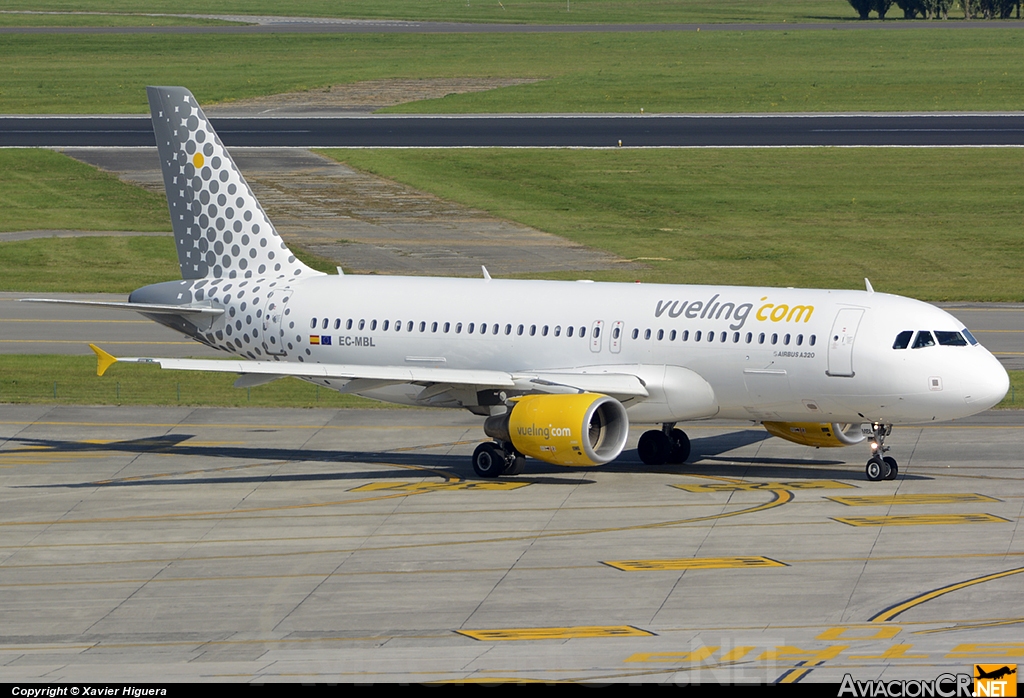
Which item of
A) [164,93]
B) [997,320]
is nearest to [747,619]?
[164,93]

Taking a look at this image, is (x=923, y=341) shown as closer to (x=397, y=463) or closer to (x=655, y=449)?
(x=655, y=449)

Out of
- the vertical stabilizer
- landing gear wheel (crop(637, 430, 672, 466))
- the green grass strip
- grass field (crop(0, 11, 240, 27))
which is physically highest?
grass field (crop(0, 11, 240, 27))

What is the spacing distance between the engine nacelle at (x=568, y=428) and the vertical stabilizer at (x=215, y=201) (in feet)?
35.4

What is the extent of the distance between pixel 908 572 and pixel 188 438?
24.0 meters

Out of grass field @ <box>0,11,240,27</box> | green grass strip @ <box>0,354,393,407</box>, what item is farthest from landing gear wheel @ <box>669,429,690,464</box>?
grass field @ <box>0,11,240,27</box>

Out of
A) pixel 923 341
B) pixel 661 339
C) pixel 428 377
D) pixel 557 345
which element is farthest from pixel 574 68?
pixel 923 341

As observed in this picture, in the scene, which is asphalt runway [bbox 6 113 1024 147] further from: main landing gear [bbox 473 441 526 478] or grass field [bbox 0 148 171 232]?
main landing gear [bbox 473 441 526 478]

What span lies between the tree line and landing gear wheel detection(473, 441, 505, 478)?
511 feet

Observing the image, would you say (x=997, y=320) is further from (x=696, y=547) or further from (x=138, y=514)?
(x=138, y=514)

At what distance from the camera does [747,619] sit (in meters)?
28.1

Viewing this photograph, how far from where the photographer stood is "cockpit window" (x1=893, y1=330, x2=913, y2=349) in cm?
3797

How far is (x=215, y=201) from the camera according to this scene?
46531 millimetres

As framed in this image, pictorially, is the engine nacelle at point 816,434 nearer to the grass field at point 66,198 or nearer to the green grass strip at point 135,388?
the green grass strip at point 135,388

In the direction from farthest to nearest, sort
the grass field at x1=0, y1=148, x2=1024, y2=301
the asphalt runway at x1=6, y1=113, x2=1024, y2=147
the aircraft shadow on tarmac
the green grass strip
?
the asphalt runway at x1=6, y1=113, x2=1024, y2=147 < the grass field at x1=0, y1=148, x2=1024, y2=301 < the green grass strip < the aircraft shadow on tarmac
